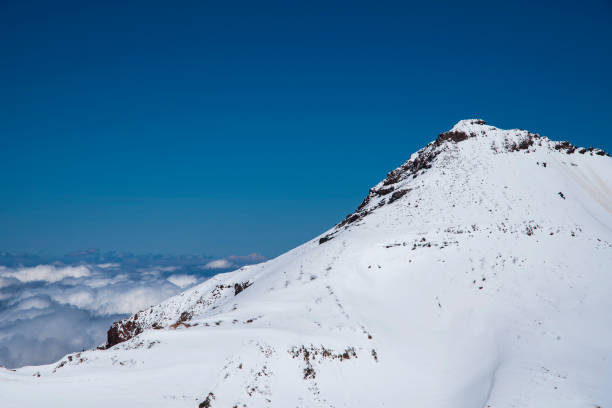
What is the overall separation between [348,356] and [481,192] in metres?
28.2

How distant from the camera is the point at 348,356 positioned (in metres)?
17.9

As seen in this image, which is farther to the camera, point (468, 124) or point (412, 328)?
point (468, 124)

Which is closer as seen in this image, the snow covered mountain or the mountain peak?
the snow covered mountain

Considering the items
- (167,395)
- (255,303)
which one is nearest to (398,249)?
(255,303)

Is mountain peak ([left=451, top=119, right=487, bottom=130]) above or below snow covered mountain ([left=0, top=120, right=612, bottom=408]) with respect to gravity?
above

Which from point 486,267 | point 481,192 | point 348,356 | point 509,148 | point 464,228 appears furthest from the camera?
point 509,148

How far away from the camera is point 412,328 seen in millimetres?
Result: 21891

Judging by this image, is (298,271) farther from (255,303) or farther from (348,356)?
(348,356)

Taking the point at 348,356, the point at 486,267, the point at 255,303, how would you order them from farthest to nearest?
the point at 486,267 → the point at 255,303 → the point at 348,356

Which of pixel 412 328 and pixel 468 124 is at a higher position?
pixel 468 124

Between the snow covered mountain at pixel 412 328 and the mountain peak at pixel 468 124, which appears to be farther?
the mountain peak at pixel 468 124

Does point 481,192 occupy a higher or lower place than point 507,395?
higher

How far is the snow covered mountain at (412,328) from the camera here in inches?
523

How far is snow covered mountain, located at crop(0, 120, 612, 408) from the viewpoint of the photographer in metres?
13.3
